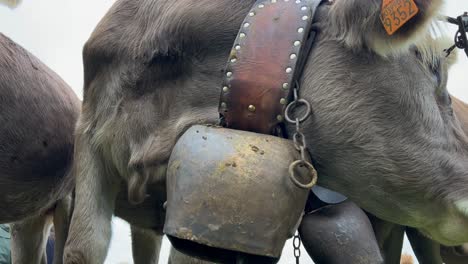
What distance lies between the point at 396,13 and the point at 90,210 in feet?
3.97

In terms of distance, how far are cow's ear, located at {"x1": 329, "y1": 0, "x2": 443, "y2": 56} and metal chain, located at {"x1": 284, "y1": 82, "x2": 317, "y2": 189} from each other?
20 centimetres

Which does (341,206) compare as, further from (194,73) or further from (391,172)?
(194,73)

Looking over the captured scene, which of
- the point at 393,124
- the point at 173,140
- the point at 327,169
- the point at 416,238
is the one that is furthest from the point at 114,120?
the point at 416,238

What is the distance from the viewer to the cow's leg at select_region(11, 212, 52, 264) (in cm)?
363

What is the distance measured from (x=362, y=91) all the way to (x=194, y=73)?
1.76 feet

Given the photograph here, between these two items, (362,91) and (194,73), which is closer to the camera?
(362,91)

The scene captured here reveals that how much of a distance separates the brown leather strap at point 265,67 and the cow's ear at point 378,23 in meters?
0.09

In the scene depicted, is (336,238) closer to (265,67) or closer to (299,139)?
(299,139)

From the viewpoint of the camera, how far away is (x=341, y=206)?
1964 millimetres

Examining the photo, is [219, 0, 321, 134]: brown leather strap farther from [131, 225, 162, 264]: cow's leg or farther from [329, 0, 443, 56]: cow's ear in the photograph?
[131, 225, 162, 264]: cow's leg

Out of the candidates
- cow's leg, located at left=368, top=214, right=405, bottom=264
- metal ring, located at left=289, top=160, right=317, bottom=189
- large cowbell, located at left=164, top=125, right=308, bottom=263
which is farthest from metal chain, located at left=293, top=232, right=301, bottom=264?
cow's leg, located at left=368, top=214, right=405, bottom=264

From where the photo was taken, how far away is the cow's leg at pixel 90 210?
2189mm

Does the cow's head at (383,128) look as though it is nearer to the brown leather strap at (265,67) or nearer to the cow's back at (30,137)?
the brown leather strap at (265,67)

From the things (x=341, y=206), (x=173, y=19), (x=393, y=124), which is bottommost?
(x=341, y=206)
